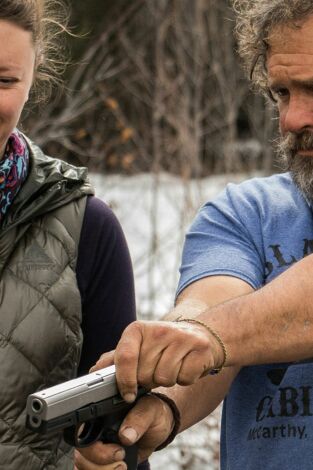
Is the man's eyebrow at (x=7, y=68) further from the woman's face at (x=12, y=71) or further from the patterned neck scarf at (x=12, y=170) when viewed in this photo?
the patterned neck scarf at (x=12, y=170)

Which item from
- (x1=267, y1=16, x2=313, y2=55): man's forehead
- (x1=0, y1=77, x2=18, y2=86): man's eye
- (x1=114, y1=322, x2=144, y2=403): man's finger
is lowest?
(x1=114, y1=322, x2=144, y2=403): man's finger

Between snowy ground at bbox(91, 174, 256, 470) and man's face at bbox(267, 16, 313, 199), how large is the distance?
3.28 m

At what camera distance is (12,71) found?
2.52 m

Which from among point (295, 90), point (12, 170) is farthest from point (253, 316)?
point (12, 170)

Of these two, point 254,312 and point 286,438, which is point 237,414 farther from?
point 254,312

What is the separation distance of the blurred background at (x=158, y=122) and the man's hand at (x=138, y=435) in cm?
366

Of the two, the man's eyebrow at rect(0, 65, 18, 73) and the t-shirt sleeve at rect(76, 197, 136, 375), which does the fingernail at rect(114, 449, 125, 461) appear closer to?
the t-shirt sleeve at rect(76, 197, 136, 375)

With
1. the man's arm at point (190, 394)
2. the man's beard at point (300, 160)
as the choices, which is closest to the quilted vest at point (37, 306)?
the man's arm at point (190, 394)

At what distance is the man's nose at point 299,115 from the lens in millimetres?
2469

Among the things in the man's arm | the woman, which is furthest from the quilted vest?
the man's arm

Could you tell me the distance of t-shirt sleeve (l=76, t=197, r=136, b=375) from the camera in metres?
2.74

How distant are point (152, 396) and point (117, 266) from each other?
62 centimetres

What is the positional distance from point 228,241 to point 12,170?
62 cm

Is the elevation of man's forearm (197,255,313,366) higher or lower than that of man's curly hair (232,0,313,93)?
lower
